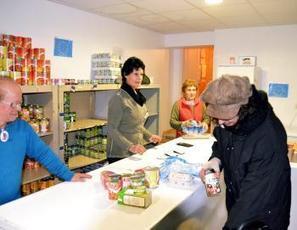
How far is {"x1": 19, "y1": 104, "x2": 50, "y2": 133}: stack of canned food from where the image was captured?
2682 mm

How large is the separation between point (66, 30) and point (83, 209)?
2703 mm

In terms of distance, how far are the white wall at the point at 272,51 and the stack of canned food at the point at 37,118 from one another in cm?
319

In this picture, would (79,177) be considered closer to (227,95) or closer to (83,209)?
(83,209)

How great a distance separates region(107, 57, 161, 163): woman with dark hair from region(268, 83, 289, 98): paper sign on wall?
2823mm

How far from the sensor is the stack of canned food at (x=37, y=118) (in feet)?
8.80

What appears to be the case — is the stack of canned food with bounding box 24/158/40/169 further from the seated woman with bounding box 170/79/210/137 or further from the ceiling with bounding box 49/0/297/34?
the ceiling with bounding box 49/0/297/34

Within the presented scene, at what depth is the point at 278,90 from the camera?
177 inches

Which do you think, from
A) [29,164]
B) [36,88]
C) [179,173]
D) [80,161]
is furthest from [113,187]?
[80,161]

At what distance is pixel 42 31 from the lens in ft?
10.5

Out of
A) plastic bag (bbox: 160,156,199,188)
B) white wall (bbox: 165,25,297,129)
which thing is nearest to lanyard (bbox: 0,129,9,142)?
plastic bag (bbox: 160,156,199,188)

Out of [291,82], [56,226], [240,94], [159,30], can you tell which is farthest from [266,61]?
[56,226]

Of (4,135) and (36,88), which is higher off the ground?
(36,88)

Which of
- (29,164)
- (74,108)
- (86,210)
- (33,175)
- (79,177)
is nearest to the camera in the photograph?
(86,210)

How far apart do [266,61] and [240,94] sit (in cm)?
377
